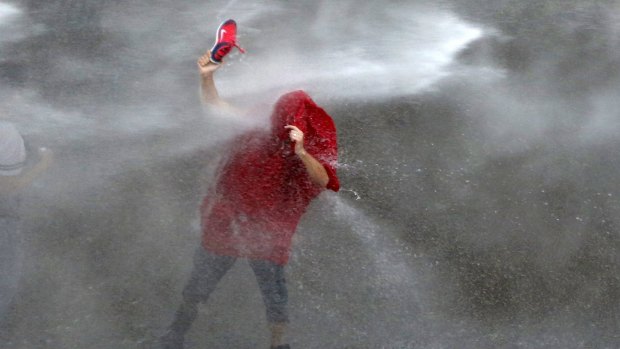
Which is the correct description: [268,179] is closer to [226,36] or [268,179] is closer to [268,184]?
[268,184]

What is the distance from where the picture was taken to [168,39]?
6.68 metres

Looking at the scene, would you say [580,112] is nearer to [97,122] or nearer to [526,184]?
[526,184]

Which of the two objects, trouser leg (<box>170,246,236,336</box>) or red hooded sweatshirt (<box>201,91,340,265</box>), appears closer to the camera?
red hooded sweatshirt (<box>201,91,340,265</box>)

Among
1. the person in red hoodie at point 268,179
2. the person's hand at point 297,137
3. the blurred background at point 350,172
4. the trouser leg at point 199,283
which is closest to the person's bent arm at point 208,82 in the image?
the person in red hoodie at point 268,179

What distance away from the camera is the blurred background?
3873 mm

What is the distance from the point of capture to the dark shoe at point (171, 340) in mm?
3561

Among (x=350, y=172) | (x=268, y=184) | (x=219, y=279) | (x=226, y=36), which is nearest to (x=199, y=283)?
(x=219, y=279)

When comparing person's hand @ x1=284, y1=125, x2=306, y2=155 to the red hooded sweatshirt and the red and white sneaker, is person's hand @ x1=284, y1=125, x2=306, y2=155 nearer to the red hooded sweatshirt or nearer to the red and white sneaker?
the red hooded sweatshirt

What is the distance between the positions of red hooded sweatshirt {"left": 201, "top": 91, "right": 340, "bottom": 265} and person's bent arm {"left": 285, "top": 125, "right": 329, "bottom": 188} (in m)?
0.03

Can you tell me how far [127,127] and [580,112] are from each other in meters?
→ 3.86

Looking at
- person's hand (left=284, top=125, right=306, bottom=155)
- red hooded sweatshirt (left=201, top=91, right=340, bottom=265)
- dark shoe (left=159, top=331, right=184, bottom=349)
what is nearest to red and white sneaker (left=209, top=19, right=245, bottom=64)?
red hooded sweatshirt (left=201, top=91, right=340, bottom=265)

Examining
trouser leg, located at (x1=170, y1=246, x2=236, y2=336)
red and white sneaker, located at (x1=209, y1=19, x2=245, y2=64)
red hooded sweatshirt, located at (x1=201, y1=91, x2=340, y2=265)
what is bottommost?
trouser leg, located at (x1=170, y1=246, x2=236, y2=336)

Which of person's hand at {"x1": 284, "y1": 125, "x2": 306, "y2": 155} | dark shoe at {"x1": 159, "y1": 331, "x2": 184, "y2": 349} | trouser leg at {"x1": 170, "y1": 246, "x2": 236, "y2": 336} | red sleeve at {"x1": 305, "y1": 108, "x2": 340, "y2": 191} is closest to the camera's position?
person's hand at {"x1": 284, "y1": 125, "x2": 306, "y2": 155}

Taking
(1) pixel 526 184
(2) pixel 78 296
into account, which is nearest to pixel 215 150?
(2) pixel 78 296
